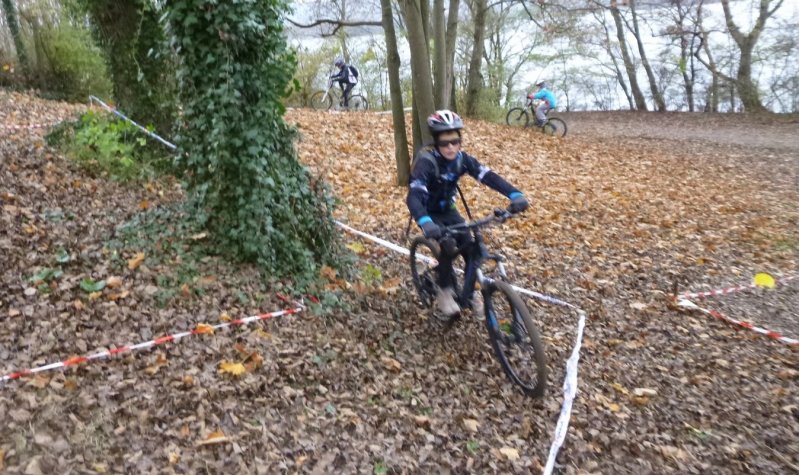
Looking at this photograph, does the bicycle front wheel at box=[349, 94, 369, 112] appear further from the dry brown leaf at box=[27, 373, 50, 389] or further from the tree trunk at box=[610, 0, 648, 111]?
the dry brown leaf at box=[27, 373, 50, 389]

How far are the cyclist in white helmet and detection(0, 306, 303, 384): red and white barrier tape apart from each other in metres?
1.36

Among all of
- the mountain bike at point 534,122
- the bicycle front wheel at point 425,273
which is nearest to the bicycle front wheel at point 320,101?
the mountain bike at point 534,122

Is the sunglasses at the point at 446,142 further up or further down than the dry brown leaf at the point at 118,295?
further up

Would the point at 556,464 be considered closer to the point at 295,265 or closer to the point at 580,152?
the point at 295,265

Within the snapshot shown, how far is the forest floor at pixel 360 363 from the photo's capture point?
12.1 ft

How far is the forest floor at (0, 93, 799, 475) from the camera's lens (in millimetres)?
3691

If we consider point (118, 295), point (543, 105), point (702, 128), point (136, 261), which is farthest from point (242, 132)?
point (702, 128)

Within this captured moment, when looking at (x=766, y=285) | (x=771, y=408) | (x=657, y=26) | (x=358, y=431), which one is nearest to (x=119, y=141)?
(x=358, y=431)

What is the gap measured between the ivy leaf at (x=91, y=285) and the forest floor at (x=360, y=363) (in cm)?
3

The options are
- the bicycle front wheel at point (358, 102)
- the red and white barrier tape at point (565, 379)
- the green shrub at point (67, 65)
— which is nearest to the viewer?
the red and white barrier tape at point (565, 379)

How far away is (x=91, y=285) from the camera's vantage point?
486 centimetres

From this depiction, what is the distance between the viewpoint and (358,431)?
4.04 m

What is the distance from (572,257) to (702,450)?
4031mm

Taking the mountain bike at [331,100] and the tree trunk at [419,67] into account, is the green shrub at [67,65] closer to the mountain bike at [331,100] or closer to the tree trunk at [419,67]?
the mountain bike at [331,100]
